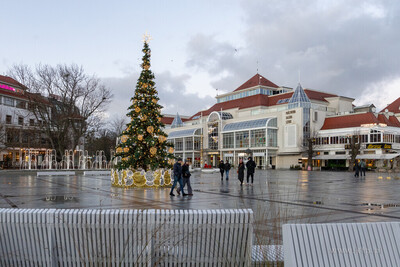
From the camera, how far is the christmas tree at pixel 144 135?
822 inches

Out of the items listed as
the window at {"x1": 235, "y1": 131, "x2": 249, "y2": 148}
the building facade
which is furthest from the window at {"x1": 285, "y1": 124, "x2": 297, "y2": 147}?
the window at {"x1": 235, "y1": 131, "x2": 249, "y2": 148}

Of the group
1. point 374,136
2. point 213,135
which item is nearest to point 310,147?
point 374,136

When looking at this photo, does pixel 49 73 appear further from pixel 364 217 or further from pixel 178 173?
pixel 364 217

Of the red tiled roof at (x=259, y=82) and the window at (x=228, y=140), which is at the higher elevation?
the red tiled roof at (x=259, y=82)

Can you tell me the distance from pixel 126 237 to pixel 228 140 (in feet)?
259

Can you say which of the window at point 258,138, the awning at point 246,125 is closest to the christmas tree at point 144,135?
the awning at point 246,125

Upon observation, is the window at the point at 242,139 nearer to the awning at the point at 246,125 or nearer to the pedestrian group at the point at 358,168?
the awning at the point at 246,125

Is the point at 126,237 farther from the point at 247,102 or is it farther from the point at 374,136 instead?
the point at 247,102

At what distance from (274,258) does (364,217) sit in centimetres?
663

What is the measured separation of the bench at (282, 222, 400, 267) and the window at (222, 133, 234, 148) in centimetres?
7816

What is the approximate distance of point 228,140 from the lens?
272 ft

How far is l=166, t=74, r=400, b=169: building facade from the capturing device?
68750 millimetres

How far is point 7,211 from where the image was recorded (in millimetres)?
4574

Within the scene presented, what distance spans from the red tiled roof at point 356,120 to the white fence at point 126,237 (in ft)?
218
